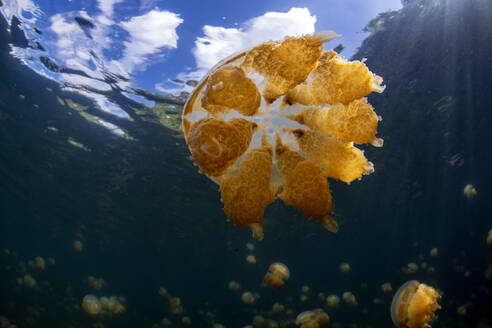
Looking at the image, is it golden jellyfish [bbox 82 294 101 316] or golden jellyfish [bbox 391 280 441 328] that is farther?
golden jellyfish [bbox 82 294 101 316]

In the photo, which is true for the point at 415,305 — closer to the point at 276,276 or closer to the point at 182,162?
the point at 276,276

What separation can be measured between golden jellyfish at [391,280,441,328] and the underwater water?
6.20 m

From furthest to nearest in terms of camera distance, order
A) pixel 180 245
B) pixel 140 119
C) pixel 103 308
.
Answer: pixel 180 245, pixel 103 308, pixel 140 119

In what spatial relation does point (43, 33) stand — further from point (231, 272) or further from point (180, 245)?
point (231, 272)

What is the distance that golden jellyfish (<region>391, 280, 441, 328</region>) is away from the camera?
461cm

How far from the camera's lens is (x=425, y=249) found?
4288cm

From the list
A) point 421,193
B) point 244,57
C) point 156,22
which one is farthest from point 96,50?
point 421,193

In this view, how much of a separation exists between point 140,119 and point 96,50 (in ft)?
13.5

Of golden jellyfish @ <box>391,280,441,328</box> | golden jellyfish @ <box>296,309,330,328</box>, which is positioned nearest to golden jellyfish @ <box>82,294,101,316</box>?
golden jellyfish @ <box>296,309,330,328</box>

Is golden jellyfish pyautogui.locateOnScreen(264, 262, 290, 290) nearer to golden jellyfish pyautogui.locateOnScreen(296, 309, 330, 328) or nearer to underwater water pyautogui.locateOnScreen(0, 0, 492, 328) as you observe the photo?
golden jellyfish pyautogui.locateOnScreen(296, 309, 330, 328)

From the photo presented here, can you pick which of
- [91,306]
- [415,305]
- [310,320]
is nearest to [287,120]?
[415,305]

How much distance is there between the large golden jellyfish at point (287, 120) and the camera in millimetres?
1856

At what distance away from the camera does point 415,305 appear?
4.77m

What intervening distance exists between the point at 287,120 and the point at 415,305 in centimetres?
448
